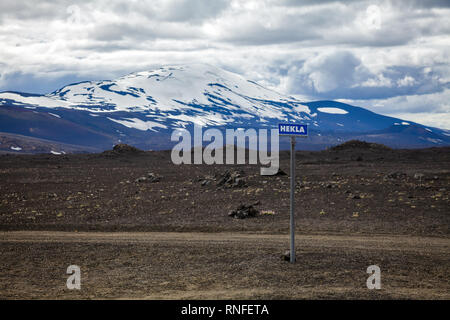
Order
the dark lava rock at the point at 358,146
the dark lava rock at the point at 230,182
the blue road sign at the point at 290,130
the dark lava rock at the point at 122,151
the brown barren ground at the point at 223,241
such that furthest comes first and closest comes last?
1. the dark lava rock at the point at 122,151
2. the dark lava rock at the point at 358,146
3. the dark lava rock at the point at 230,182
4. the blue road sign at the point at 290,130
5. the brown barren ground at the point at 223,241

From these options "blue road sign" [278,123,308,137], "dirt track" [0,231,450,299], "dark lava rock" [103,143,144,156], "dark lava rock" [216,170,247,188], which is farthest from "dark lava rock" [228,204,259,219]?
"dark lava rock" [103,143,144,156]

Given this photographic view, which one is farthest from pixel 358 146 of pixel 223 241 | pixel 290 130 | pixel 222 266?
pixel 290 130

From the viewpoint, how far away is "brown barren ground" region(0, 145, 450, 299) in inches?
430

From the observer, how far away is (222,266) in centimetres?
1275

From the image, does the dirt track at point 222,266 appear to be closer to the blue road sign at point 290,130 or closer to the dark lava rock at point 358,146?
the blue road sign at point 290,130

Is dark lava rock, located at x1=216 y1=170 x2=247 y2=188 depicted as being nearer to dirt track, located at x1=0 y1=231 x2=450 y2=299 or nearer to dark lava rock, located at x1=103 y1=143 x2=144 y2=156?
dirt track, located at x1=0 y1=231 x2=450 y2=299

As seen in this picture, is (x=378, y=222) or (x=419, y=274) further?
(x=378, y=222)

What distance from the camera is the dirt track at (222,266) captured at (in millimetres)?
10484

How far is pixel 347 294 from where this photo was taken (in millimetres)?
9922

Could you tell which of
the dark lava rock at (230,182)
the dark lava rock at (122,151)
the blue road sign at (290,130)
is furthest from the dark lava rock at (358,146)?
the blue road sign at (290,130)

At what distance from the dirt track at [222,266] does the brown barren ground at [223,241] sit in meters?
0.03
